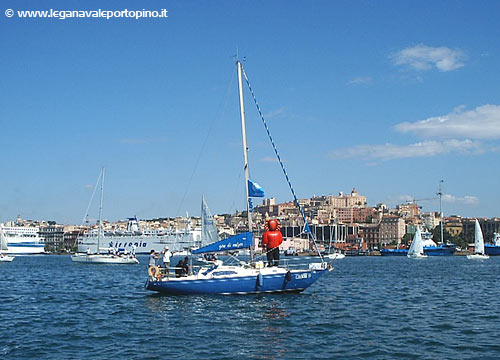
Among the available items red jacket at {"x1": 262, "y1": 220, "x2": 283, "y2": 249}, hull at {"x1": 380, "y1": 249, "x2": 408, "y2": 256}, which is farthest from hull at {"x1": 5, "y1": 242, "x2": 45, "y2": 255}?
red jacket at {"x1": 262, "y1": 220, "x2": 283, "y2": 249}

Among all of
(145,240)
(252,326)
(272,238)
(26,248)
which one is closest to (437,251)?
(145,240)

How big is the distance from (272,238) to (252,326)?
438 inches

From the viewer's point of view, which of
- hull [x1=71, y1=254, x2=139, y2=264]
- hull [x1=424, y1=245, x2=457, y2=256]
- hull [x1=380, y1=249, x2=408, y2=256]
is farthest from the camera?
hull [x1=380, y1=249, x2=408, y2=256]

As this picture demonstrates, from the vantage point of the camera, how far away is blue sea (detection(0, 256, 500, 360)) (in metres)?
18.9

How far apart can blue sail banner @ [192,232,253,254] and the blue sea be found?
2.87 m

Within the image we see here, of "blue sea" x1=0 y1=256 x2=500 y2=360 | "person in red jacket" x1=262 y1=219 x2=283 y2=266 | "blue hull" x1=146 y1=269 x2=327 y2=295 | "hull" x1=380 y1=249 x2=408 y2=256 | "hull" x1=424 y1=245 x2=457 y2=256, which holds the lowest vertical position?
"hull" x1=380 y1=249 x2=408 y2=256

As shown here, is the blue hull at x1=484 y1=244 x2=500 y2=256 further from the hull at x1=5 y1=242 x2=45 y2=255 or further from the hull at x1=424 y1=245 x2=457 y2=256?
the hull at x1=5 y1=242 x2=45 y2=255

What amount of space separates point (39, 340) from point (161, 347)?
4765 mm

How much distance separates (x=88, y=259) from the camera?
92.6 meters

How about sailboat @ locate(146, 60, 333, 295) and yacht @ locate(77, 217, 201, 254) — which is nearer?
sailboat @ locate(146, 60, 333, 295)

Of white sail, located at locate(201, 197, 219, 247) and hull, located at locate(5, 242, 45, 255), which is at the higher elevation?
white sail, located at locate(201, 197, 219, 247)

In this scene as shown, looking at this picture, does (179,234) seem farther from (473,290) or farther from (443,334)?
(443,334)

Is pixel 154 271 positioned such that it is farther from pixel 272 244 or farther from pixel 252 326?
pixel 252 326

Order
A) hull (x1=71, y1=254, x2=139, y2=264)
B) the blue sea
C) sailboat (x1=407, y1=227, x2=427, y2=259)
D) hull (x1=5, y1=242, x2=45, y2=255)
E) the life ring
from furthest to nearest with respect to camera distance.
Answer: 1. hull (x1=5, y1=242, x2=45, y2=255)
2. sailboat (x1=407, y1=227, x2=427, y2=259)
3. hull (x1=71, y1=254, x2=139, y2=264)
4. the life ring
5. the blue sea
